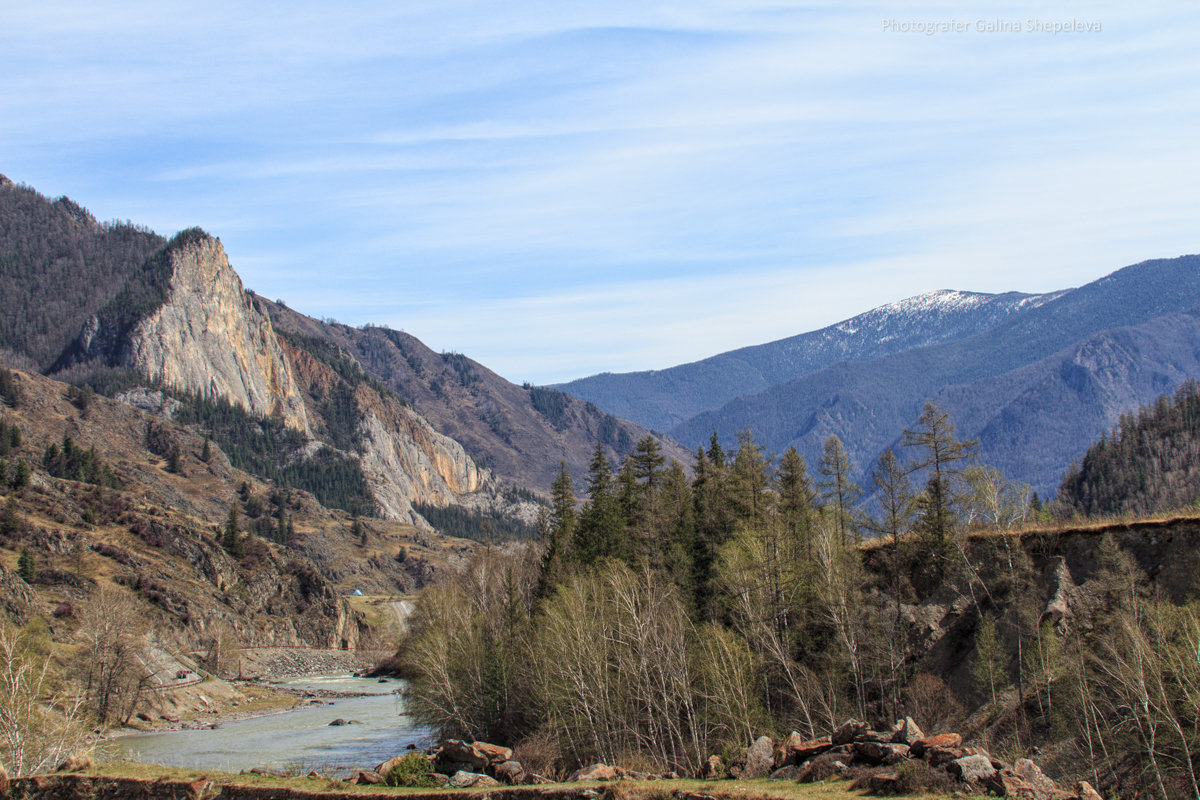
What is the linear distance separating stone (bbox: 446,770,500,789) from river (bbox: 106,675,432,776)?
12.3 meters

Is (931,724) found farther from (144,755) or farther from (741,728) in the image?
(144,755)

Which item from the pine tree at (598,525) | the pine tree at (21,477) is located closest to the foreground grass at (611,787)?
the pine tree at (598,525)

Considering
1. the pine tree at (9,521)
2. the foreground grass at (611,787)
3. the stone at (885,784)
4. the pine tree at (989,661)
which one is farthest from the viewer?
the pine tree at (9,521)

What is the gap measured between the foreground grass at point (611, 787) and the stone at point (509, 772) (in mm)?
5810

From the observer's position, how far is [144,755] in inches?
2822

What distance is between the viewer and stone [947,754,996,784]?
96.3ft

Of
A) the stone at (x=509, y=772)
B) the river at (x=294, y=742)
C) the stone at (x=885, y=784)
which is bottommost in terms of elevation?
the river at (x=294, y=742)

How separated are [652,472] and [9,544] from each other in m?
90.2

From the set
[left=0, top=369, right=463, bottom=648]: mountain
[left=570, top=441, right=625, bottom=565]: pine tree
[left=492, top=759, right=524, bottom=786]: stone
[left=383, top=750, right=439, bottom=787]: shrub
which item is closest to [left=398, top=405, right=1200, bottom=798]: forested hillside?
[left=570, top=441, right=625, bottom=565]: pine tree

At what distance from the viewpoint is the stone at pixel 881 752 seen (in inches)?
1288

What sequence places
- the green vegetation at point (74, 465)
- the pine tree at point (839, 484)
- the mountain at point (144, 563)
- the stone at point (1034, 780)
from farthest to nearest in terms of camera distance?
the green vegetation at point (74, 465)
the mountain at point (144, 563)
the pine tree at point (839, 484)
the stone at point (1034, 780)

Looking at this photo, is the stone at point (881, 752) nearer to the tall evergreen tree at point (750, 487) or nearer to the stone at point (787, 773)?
the stone at point (787, 773)

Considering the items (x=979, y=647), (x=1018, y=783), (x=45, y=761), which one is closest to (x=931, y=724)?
(x=979, y=647)

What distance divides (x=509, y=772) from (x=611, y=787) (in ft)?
36.9
